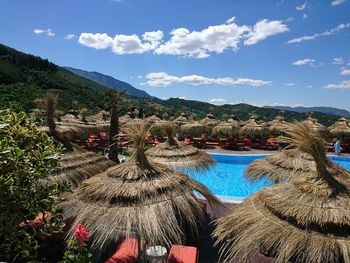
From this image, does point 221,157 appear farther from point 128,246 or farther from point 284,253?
point 284,253

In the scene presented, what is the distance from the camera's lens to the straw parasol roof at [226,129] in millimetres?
22531

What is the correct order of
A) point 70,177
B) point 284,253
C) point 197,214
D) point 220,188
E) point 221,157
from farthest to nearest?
point 221,157 → point 220,188 → point 70,177 → point 197,214 → point 284,253

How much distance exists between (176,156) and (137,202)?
3887 millimetres

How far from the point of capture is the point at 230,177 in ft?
49.6

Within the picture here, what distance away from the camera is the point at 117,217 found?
4090mm

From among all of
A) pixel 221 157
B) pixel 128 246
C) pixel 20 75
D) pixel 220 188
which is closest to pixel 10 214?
pixel 128 246

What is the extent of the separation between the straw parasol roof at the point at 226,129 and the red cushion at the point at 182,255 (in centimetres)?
1755

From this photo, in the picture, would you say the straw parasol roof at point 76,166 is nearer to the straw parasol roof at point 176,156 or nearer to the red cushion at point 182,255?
the straw parasol roof at point 176,156

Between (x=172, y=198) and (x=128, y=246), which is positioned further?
(x=128, y=246)

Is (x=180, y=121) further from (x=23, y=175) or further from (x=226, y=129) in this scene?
(x=23, y=175)

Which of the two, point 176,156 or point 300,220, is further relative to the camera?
point 176,156

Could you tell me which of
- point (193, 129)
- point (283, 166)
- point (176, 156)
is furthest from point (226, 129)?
point (283, 166)

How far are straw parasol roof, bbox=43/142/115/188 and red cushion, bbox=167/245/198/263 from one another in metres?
2.09

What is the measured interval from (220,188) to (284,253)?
10225 mm
